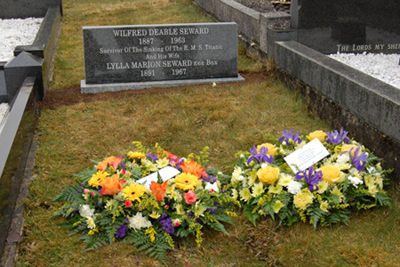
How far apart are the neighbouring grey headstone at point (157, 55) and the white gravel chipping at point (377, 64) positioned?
5.16 ft

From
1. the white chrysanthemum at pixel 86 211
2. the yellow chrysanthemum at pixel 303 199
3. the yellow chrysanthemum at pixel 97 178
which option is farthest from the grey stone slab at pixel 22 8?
the yellow chrysanthemum at pixel 303 199

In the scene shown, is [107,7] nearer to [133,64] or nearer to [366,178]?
[133,64]

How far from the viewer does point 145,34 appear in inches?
245

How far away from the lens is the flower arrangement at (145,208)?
10.2ft

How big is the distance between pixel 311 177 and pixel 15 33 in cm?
788

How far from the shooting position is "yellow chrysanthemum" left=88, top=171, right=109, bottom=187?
10.9ft

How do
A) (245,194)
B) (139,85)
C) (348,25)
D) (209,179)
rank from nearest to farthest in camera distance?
(245,194) → (209,179) → (139,85) → (348,25)

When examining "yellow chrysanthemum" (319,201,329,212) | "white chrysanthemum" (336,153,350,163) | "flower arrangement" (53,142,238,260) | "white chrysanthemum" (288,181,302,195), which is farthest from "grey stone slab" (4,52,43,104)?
"yellow chrysanthemum" (319,201,329,212)

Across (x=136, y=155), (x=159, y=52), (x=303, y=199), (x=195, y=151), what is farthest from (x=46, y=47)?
(x=303, y=199)

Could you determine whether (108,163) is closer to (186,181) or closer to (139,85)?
(186,181)

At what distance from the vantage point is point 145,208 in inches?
126

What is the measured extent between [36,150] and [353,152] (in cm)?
294

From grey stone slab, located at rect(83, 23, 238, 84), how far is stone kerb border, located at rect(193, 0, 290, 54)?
0.74 m

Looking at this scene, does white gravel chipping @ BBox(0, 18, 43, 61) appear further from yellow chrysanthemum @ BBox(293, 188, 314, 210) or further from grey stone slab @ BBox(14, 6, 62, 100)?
yellow chrysanthemum @ BBox(293, 188, 314, 210)
